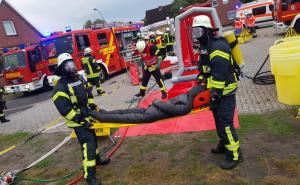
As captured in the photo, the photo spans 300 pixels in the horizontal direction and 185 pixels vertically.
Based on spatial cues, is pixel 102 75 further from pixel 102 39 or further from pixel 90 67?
pixel 90 67

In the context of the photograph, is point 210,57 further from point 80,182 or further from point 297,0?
point 297,0

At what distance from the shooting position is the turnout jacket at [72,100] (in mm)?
4082

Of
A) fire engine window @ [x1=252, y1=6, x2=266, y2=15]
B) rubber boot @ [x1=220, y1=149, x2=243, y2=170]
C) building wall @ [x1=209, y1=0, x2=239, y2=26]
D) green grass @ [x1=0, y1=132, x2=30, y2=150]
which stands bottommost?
green grass @ [x1=0, y1=132, x2=30, y2=150]

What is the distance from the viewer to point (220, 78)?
364cm

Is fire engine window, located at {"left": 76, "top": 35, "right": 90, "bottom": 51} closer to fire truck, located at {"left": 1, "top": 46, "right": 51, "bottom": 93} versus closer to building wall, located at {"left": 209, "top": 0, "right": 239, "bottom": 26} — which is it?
fire truck, located at {"left": 1, "top": 46, "right": 51, "bottom": 93}

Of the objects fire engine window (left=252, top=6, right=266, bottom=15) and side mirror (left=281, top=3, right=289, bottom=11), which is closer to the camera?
side mirror (left=281, top=3, right=289, bottom=11)

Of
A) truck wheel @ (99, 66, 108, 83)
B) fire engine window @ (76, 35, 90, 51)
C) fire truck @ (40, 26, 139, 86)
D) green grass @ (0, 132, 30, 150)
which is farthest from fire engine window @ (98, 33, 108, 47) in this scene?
green grass @ (0, 132, 30, 150)

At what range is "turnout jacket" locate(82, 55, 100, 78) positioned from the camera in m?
10.4

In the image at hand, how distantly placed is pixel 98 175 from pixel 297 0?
15.2 m


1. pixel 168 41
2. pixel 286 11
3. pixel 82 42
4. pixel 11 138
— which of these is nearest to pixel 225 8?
pixel 286 11

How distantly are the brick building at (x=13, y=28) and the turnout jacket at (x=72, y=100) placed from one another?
23.3 metres

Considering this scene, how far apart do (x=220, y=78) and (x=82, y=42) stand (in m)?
10.4

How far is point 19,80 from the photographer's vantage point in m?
14.6

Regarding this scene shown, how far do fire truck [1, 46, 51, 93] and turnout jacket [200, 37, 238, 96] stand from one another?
471 inches
